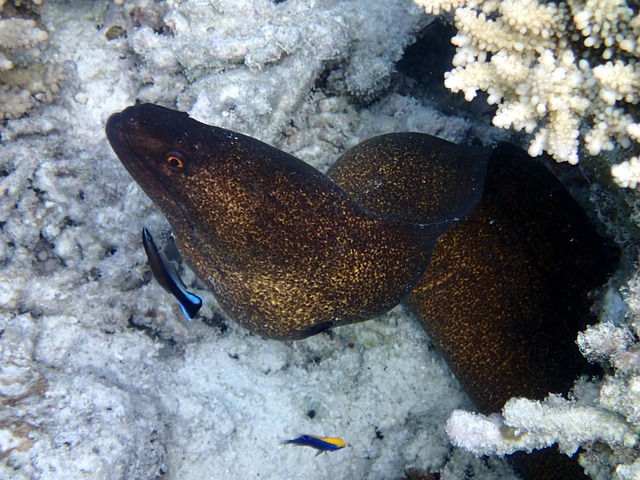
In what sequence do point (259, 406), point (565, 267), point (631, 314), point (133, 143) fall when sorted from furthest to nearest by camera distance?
point (259, 406) < point (565, 267) < point (133, 143) < point (631, 314)

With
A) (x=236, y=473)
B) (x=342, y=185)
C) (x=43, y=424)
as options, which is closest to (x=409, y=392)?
(x=236, y=473)

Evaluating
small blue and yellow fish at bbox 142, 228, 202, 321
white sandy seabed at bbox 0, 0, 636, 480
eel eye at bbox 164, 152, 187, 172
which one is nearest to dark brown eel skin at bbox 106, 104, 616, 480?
eel eye at bbox 164, 152, 187, 172

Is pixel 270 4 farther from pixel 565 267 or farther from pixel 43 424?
pixel 43 424

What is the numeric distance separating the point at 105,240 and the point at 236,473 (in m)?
1.99

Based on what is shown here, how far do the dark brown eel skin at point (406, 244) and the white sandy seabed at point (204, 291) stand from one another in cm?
54

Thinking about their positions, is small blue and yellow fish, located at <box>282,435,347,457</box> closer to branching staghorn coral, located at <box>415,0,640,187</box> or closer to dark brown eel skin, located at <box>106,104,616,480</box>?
dark brown eel skin, located at <box>106,104,616,480</box>

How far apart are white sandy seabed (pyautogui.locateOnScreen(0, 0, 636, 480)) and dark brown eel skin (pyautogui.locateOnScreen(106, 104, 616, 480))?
0.54 meters

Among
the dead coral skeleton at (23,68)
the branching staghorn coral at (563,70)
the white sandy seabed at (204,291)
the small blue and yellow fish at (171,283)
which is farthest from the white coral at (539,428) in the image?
the dead coral skeleton at (23,68)

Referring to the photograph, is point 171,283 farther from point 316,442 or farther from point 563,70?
point 563,70

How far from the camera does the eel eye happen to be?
2414 millimetres

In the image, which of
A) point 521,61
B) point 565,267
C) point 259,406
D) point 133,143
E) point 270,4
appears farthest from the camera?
point 270,4

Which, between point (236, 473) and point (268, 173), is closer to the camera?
point (268, 173)

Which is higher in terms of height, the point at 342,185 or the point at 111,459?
the point at 342,185

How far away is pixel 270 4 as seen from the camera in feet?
12.3
